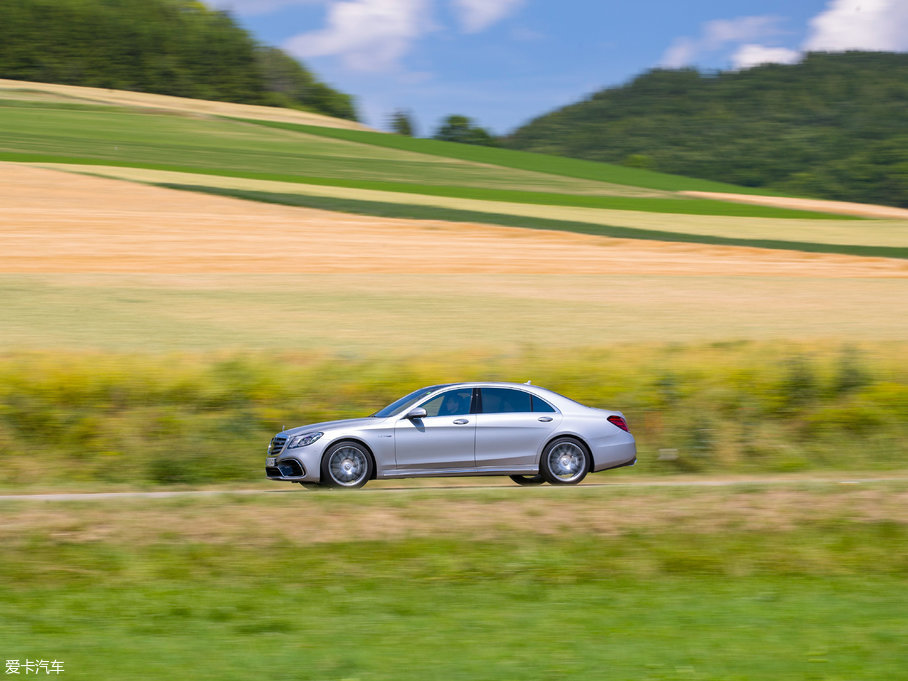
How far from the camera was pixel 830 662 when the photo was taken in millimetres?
6676

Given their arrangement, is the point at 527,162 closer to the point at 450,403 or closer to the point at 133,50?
the point at 133,50

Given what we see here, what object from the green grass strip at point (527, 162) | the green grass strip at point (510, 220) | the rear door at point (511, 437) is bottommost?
the rear door at point (511, 437)

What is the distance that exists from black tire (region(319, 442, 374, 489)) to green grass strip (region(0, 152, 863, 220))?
27343mm

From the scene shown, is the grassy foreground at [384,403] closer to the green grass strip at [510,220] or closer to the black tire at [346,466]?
the black tire at [346,466]

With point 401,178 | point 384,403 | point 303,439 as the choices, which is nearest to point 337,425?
point 303,439

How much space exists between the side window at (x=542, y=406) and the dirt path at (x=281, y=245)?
42.3ft

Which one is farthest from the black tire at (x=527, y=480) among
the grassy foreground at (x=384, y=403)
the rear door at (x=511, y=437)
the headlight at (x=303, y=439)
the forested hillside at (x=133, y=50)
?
the forested hillside at (x=133, y=50)

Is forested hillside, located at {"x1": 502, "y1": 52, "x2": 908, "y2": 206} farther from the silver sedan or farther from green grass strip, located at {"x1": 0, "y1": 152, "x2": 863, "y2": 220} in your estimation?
the silver sedan

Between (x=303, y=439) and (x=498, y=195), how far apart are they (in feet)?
98.3

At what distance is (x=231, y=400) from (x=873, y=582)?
9032 millimetres

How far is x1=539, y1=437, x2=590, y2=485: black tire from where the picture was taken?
13117mm

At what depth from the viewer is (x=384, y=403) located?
617 inches

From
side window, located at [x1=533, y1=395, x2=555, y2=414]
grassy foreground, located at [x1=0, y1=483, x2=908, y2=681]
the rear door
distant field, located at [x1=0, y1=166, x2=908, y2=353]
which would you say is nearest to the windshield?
the rear door

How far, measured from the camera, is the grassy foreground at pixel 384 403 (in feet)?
46.7
